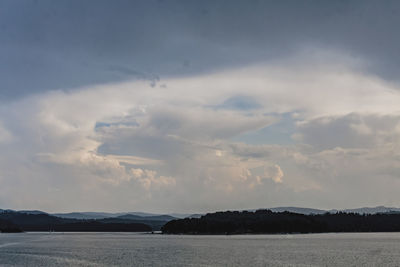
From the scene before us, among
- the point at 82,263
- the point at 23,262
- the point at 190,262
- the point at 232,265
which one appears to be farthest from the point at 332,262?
the point at 23,262

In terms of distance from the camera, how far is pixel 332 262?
107m

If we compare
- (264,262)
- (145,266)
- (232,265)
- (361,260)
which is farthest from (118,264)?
(361,260)

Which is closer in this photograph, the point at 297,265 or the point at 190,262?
the point at 297,265

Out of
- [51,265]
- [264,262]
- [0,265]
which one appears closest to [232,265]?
[264,262]

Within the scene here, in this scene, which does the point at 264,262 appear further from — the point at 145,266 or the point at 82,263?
the point at 82,263

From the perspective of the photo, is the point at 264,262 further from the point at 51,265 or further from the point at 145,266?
the point at 51,265

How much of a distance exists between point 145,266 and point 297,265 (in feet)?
105

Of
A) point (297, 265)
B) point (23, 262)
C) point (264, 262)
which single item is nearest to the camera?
point (297, 265)

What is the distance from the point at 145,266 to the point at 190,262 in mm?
11519

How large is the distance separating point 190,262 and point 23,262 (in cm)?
4028

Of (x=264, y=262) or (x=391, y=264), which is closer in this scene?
(x=391, y=264)

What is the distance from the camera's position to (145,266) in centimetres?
10288

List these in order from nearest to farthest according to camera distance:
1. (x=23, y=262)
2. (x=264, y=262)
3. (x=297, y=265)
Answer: (x=297, y=265) → (x=264, y=262) → (x=23, y=262)

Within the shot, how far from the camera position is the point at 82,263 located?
108500mm
